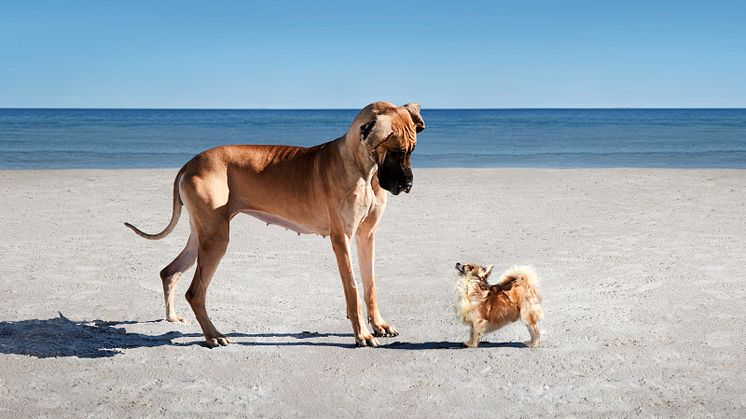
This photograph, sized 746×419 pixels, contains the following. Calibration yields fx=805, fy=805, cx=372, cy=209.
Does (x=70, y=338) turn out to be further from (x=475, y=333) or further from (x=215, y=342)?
(x=475, y=333)

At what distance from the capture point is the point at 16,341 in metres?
6.39

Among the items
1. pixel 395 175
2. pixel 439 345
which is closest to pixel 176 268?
pixel 439 345

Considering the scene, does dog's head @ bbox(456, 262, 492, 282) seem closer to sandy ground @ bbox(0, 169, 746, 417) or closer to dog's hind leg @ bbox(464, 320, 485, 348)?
dog's hind leg @ bbox(464, 320, 485, 348)

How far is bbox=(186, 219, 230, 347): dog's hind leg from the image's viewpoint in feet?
20.6

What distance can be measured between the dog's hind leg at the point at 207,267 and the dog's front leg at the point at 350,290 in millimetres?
880

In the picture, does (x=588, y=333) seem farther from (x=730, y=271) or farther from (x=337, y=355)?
(x=730, y=271)

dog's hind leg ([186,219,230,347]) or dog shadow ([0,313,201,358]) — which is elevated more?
dog's hind leg ([186,219,230,347])

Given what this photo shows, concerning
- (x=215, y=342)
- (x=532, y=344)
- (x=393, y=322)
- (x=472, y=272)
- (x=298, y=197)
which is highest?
(x=298, y=197)

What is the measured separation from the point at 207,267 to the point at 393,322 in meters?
1.80

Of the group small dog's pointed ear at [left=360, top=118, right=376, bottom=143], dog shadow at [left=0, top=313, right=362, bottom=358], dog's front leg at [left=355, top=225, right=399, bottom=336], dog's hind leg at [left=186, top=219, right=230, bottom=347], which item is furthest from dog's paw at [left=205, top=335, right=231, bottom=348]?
small dog's pointed ear at [left=360, top=118, right=376, bottom=143]

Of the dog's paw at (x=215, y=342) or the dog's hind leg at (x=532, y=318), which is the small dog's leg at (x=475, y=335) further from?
the dog's paw at (x=215, y=342)

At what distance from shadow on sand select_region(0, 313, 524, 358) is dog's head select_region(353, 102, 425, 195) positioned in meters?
1.51

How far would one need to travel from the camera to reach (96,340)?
652 cm

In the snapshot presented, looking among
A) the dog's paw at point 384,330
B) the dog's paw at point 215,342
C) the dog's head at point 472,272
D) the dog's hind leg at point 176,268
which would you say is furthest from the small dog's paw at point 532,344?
the dog's hind leg at point 176,268
